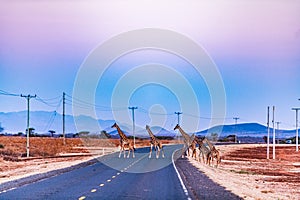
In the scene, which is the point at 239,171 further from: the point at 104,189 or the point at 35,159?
the point at 104,189

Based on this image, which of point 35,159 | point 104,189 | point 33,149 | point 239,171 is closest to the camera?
point 104,189

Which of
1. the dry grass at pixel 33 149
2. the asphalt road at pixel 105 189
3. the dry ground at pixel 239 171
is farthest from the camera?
the dry grass at pixel 33 149

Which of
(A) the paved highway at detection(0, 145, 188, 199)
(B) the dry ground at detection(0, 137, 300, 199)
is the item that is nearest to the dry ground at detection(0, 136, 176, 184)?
(B) the dry ground at detection(0, 137, 300, 199)

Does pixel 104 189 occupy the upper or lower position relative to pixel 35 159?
upper

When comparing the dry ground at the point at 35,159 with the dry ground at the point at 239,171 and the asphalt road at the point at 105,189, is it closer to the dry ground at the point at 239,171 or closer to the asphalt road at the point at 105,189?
the dry ground at the point at 239,171

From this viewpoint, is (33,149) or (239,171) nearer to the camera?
(239,171)

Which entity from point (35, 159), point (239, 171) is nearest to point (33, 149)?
point (35, 159)

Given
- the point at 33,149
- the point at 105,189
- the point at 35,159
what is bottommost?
the point at 33,149

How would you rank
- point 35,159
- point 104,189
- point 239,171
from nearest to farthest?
point 104,189 → point 239,171 → point 35,159

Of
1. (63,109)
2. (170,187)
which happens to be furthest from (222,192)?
(63,109)

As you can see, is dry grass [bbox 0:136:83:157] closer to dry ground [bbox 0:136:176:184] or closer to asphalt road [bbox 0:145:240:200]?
dry ground [bbox 0:136:176:184]

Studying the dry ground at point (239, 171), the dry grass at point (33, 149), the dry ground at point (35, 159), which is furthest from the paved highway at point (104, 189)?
the dry grass at point (33, 149)

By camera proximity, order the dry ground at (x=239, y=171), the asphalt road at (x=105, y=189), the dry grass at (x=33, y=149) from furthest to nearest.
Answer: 1. the dry grass at (x=33, y=149)
2. the dry ground at (x=239, y=171)
3. the asphalt road at (x=105, y=189)

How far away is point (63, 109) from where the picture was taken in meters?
96.4
